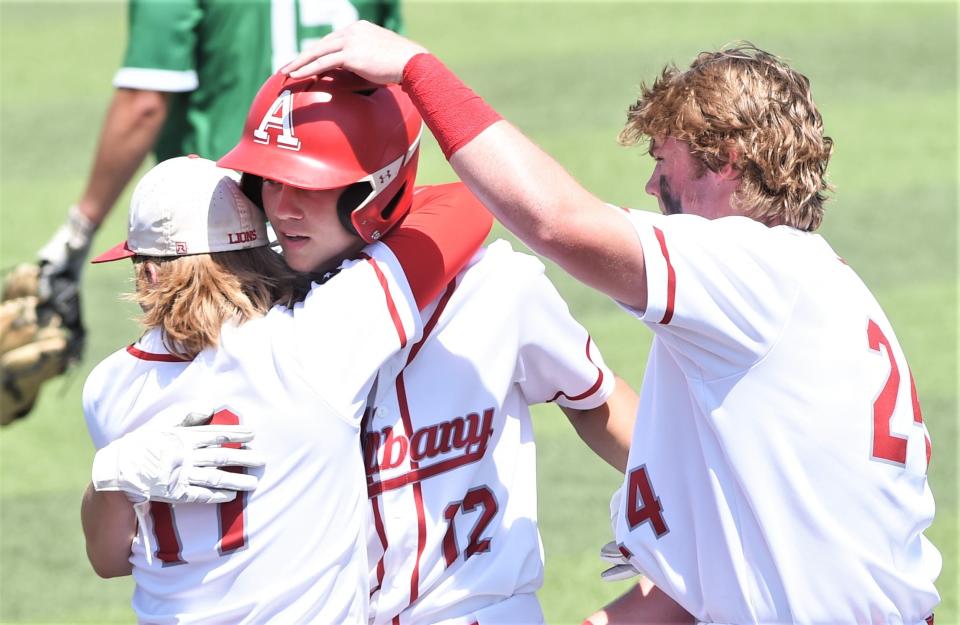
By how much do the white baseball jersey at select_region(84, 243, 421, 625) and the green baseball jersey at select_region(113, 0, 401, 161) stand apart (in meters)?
2.53

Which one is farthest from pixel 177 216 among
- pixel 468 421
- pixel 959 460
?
pixel 959 460

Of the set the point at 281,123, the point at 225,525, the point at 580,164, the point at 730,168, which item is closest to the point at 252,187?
the point at 281,123

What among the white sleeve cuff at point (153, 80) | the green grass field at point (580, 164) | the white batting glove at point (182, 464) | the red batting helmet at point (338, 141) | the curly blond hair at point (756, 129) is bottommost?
the green grass field at point (580, 164)

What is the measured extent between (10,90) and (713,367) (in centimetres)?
1176

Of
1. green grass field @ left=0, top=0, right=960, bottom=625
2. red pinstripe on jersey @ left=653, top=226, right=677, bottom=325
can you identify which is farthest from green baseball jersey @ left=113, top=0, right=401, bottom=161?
red pinstripe on jersey @ left=653, top=226, right=677, bottom=325

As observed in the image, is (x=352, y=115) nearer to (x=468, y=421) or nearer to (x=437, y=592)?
(x=468, y=421)

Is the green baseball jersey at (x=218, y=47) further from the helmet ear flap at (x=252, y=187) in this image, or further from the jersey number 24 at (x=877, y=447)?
the jersey number 24 at (x=877, y=447)

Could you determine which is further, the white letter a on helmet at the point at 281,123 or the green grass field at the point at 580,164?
the green grass field at the point at 580,164

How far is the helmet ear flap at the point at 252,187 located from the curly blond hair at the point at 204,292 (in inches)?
5.0

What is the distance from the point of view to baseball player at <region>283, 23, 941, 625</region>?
7.79 feet

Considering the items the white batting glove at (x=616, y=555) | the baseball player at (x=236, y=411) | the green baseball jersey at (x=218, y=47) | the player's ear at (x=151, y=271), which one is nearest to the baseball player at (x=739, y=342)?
the white batting glove at (x=616, y=555)

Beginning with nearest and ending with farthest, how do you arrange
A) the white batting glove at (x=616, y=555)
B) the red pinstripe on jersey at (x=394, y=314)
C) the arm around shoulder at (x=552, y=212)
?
the arm around shoulder at (x=552, y=212) → the red pinstripe on jersey at (x=394, y=314) → the white batting glove at (x=616, y=555)

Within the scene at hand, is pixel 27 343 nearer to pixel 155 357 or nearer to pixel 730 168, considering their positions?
pixel 155 357

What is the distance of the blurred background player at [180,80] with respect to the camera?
194 inches
